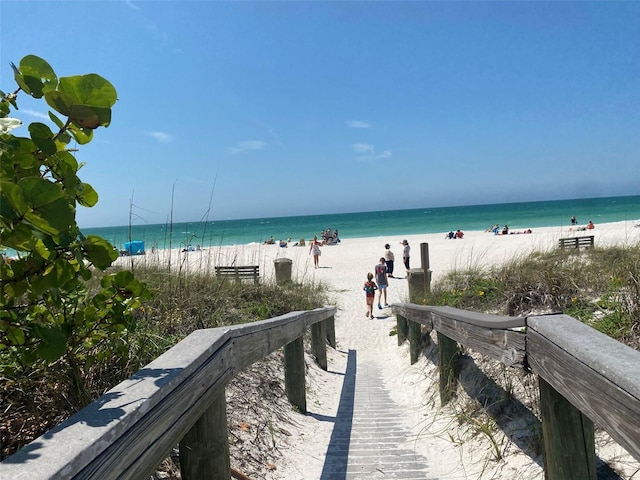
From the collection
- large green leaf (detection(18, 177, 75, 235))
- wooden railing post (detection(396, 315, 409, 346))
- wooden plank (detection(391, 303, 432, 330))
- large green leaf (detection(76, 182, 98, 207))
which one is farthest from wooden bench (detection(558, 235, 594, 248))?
large green leaf (detection(18, 177, 75, 235))

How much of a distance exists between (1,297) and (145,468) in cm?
61

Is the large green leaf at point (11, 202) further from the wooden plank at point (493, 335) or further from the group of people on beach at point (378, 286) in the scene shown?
the group of people on beach at point (378, 286)

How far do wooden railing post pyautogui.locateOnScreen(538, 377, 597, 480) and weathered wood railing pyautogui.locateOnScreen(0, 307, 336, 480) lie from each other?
137 centimetres

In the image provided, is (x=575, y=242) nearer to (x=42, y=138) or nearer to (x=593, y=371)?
(x=593, y=371)

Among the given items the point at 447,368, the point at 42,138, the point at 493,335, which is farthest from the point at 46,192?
the point at 447,368

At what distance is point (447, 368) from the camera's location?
404 cm

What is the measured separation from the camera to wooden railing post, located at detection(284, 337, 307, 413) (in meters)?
4.03

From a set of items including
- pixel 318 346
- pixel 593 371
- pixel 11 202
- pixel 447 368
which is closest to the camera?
pixel 11 202

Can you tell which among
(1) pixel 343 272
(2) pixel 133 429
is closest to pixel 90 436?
(2) pixel 133 429

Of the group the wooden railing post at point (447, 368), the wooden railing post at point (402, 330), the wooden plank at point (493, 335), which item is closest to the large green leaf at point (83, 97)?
the wooden plank at point (493, 335)

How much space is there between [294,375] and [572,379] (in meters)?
2.78

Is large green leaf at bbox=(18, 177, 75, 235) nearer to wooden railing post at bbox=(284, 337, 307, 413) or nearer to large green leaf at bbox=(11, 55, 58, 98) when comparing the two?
large green leaf at bbox=(11, 55, 58, 98)

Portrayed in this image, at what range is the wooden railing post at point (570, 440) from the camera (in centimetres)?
186

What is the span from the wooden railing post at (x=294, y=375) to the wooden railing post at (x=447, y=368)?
1.24m
